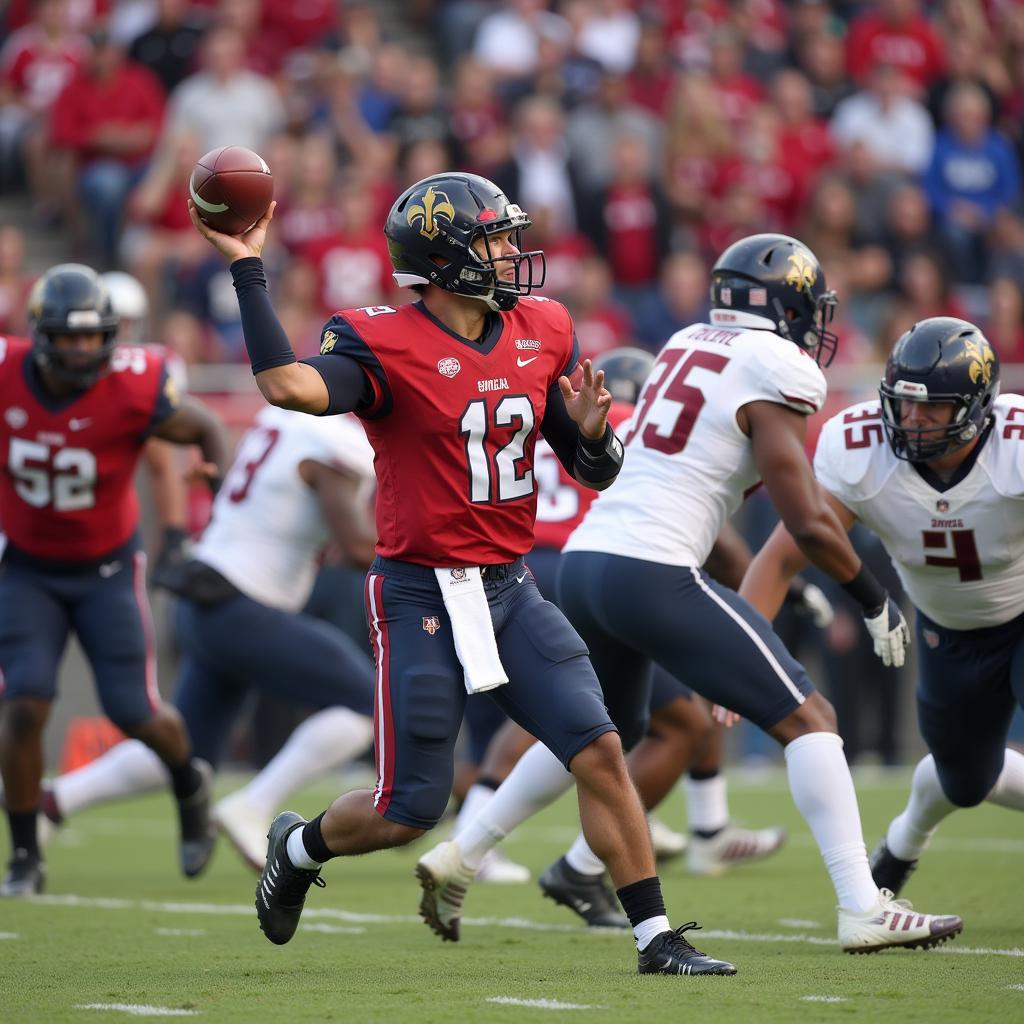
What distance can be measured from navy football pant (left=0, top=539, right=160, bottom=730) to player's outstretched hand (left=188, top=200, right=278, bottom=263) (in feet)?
8.06

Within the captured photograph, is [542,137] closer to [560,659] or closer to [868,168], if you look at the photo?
[868,168]

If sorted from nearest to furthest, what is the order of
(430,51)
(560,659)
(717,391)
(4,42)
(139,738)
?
(560,659) → (717,391) → (139,738) → (4,42) → (430,51)

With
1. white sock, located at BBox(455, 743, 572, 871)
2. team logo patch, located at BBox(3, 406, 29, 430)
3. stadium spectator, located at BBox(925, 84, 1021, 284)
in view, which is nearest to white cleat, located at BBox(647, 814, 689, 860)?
white sock, located at BBox(455, 743, 572, 871)

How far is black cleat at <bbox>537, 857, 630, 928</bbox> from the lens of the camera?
5660mm

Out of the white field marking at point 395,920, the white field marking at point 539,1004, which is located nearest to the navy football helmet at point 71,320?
the white field marking at point 395,920

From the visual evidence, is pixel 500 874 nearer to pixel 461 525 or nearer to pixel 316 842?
pixel 316 842

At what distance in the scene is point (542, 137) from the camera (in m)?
Answer: 12.4

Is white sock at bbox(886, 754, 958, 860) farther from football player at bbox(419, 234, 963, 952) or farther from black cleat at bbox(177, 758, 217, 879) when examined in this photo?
black cleat at bbox(177, 758, 217, 879)

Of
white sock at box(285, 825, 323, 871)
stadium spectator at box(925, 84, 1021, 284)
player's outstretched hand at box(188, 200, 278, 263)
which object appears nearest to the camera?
player's outstretched hand at box(188, 200, 278, 263)

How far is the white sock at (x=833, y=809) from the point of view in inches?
191

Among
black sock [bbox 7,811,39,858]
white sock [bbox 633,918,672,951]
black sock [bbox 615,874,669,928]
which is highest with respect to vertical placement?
black sock [bbox 615,874,669,928]

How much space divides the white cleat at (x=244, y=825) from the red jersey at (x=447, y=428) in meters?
2.60

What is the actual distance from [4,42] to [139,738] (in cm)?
867

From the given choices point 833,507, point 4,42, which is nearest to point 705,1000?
point 833,507
